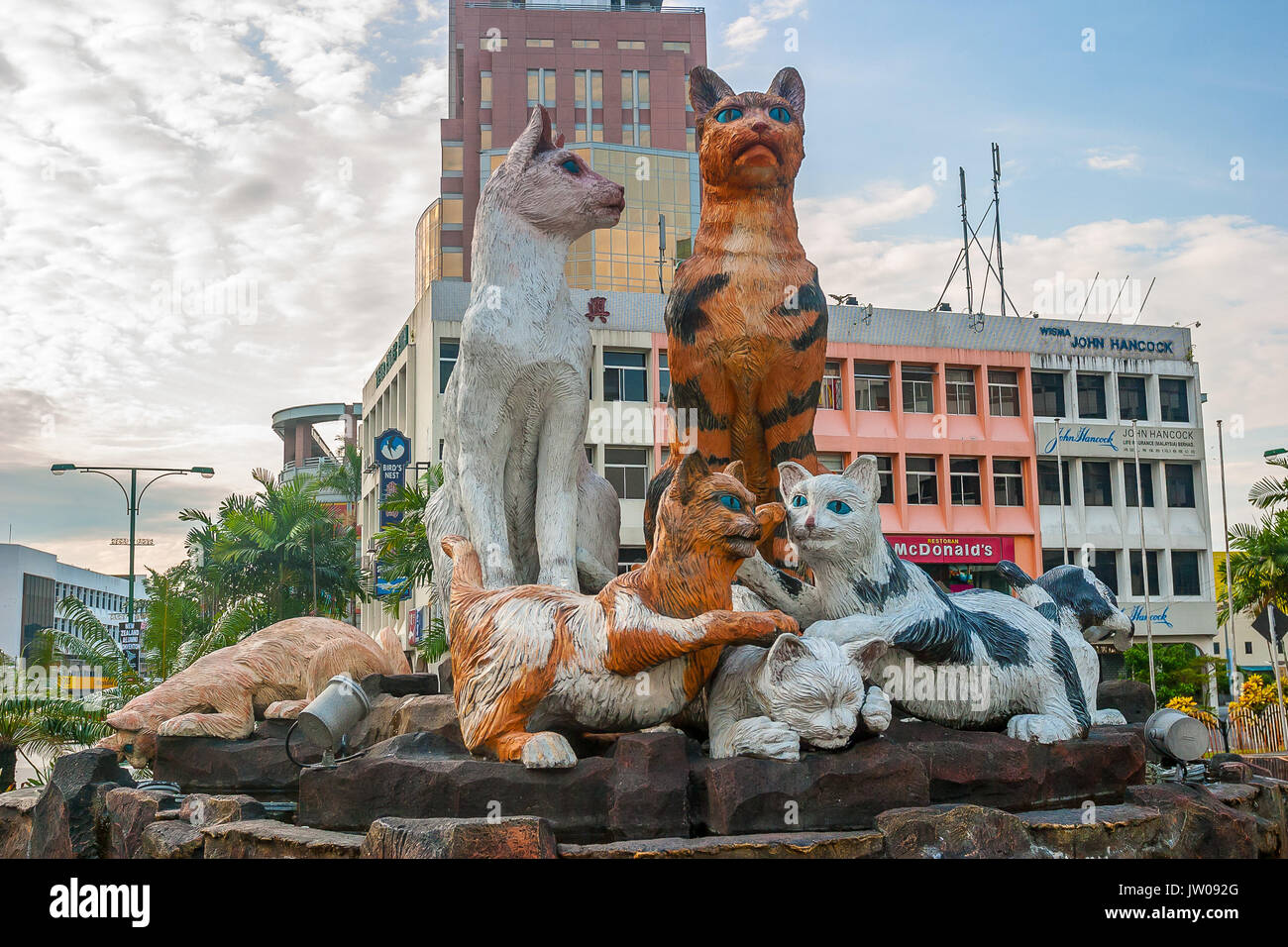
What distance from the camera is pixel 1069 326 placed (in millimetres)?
32594

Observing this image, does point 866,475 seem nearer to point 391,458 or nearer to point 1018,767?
point 1018,767

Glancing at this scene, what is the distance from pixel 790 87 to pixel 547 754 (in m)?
3.63

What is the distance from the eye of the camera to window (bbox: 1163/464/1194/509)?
32656mm

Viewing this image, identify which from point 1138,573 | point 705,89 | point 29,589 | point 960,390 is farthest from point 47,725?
point 29,589

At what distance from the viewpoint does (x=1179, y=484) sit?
108 feet

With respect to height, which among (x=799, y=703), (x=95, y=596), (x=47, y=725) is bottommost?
(x=47, y=725)

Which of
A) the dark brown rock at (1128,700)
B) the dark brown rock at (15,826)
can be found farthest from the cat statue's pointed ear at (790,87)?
the dark brown rock at (15,826)

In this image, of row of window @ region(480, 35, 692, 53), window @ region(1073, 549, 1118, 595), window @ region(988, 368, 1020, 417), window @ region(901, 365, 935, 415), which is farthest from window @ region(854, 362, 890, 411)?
row of window @ region(480, 35, 692, 53)

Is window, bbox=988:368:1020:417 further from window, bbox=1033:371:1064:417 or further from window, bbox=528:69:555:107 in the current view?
window, bbox=528:69:555:107

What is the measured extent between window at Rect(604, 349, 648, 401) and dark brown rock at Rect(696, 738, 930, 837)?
2512 cm

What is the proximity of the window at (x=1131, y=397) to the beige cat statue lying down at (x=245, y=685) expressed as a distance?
30.5 meters

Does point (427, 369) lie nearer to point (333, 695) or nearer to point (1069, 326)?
point (1069, 326)

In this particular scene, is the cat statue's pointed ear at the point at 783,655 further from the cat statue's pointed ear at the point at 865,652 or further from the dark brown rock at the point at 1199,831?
the dark brown rock at the point at 1199,831
